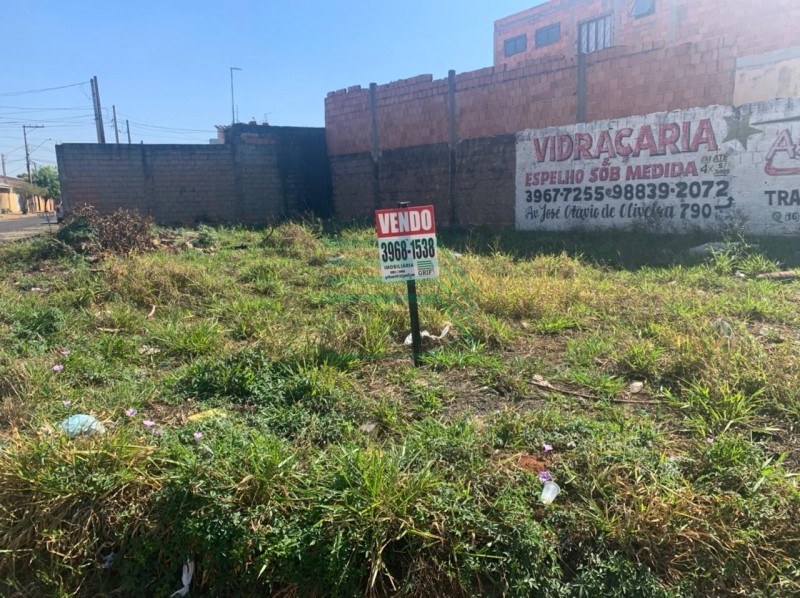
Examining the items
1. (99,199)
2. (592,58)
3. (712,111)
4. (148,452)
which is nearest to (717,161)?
(712,111)

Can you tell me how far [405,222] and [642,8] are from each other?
18.1m

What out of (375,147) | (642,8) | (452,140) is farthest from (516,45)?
(452,140)

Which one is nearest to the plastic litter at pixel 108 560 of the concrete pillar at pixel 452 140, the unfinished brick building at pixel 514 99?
the unfinished brick building at pixel 514 99

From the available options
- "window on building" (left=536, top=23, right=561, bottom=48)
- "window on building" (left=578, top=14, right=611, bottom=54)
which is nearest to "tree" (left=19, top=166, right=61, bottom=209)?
"window on building" (left=536, top=23, right=561, bottom=48)

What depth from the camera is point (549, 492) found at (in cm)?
224

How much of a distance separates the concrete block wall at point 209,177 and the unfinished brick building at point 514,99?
35.4 inches

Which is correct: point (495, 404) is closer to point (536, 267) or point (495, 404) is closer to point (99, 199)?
point (536, 267)

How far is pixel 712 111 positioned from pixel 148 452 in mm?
9452

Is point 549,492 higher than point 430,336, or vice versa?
point 430,336

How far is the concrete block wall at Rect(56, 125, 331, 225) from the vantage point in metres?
13.3

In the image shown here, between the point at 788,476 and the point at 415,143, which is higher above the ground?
the point at 415,143

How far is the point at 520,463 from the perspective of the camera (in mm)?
2459

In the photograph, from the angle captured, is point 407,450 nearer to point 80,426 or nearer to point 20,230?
point 80,426

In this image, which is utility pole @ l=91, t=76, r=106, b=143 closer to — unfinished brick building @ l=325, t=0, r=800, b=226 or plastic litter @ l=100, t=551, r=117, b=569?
unfinished brick building @ l=325, t=0, r=800, b=226
